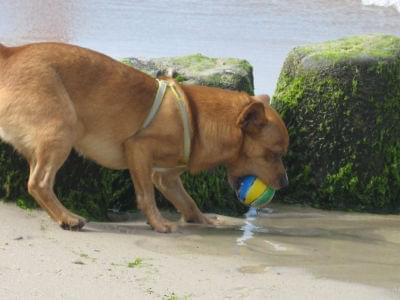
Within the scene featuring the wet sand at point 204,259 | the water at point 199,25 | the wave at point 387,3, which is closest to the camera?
the wet sand at point 204,259

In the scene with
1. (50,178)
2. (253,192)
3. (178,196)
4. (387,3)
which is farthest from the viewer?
(387,3)

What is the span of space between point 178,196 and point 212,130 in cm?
54

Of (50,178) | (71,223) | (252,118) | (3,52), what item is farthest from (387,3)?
(71,223)

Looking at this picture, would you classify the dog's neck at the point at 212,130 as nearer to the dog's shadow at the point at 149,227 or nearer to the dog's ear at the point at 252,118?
the dog's ear at the point at 252,118

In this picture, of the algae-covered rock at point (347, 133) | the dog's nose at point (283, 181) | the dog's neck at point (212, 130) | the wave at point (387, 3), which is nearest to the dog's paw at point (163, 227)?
the dog's neck at point (212, 130)

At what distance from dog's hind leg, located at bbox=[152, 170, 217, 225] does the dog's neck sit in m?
0.20

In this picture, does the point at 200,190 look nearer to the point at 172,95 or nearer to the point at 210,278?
the point at 172,95

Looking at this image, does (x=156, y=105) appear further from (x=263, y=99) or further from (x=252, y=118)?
(x=263, y=99)

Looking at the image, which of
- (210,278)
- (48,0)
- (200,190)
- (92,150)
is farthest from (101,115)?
(48,0)

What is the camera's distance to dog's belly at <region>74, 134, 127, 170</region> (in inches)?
240

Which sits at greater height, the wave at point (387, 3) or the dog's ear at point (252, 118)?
the wave at point (387, 3)

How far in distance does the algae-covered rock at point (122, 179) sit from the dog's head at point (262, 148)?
0.47 m

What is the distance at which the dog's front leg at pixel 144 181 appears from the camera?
6090 millimetres

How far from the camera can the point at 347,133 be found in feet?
22.9
